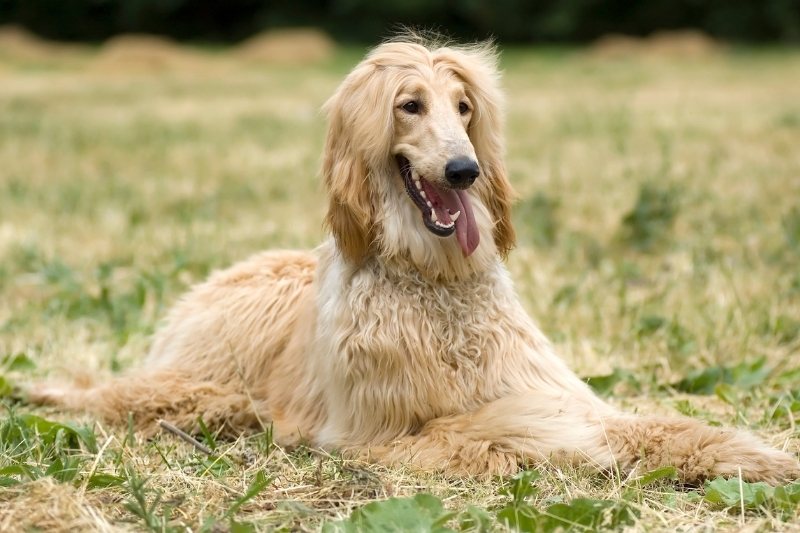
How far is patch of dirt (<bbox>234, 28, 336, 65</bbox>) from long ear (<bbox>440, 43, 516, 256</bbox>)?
23.1m

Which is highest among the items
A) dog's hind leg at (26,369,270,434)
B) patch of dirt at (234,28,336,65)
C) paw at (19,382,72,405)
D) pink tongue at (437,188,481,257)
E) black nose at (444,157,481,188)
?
black nose at (444,157,481,188)

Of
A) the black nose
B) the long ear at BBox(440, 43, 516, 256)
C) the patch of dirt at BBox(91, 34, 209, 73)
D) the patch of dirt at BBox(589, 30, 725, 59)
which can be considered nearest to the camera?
the black nose

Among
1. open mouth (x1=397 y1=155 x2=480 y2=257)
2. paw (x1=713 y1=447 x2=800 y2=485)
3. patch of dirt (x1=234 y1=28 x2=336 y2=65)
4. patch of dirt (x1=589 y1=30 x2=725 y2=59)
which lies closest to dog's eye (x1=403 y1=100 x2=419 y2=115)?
open mouth (x1=397 y1=155 x2=480 y2=257)

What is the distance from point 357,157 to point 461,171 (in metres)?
0.39

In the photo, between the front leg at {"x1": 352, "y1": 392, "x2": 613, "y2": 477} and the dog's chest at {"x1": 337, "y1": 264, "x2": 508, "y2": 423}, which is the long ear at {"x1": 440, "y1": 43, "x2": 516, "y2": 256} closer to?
the dog's chest at {"x1": 337, "y1": 264, "x2": 508, "y2": 423}

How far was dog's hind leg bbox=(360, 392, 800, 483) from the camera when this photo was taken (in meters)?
3.08

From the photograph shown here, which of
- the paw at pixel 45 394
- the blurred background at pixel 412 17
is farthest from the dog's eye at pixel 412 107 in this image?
the blurred background at pixel 412 17

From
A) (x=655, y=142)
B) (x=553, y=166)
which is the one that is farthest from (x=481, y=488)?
(x=655, y=142)

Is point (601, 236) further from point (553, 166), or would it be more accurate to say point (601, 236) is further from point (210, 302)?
point (210, 302)

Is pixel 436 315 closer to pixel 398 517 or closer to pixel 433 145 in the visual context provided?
Result: pixel 433 145

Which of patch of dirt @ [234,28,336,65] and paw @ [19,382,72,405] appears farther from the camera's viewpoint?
patch of dirt @ [234,28,336,65]

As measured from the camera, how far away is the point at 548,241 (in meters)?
6.66

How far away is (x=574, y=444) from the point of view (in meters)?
3.25

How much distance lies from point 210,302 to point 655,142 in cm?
690
